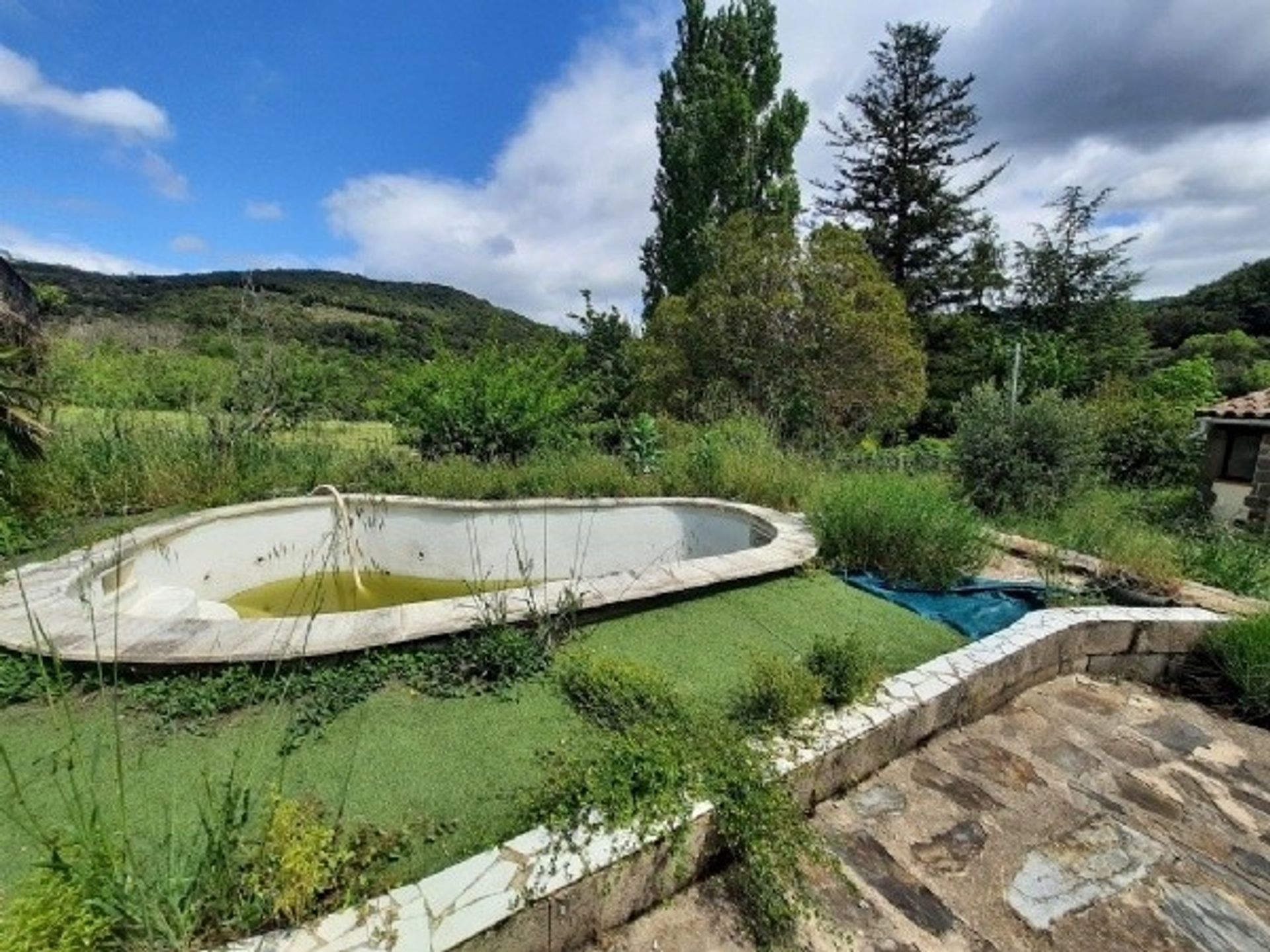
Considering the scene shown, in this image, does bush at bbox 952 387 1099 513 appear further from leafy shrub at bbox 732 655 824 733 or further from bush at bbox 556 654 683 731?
bush at bbox 556 654 683 731

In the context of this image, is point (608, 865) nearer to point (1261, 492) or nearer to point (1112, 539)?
point (1112, 539)

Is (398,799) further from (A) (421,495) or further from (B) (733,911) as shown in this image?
(A) (421,495)

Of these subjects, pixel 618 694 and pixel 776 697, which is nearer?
pixel 776 697

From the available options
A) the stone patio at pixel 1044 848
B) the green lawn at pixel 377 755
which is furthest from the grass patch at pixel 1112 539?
the green lawn at pixel 377 755

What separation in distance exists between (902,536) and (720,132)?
12.9 m

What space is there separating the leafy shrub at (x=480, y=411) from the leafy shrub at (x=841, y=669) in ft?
19.7

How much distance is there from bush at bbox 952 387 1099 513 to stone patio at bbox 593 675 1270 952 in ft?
12.6

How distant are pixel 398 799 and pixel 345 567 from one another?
4553mm

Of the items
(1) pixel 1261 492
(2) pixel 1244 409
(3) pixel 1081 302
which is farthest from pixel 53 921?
(3) pixel 1081 302

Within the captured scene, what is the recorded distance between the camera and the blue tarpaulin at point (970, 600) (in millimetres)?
3418

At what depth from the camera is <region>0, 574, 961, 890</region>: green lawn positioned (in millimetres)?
1708

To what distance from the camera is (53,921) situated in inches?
44.6

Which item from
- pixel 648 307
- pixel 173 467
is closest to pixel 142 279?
pixel 648 307

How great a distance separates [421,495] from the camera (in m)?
6.14
